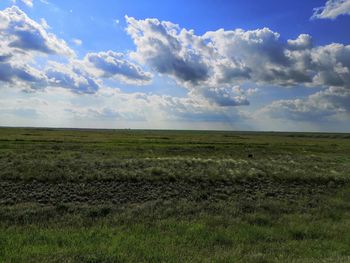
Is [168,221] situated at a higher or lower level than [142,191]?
higher

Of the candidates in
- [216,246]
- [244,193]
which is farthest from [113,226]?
[244,193]

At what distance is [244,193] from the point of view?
61.4 ft

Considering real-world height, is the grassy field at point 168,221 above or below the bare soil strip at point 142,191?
above

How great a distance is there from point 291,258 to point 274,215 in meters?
5.09

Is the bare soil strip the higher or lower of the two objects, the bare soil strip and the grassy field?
the lower

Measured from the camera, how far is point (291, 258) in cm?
829

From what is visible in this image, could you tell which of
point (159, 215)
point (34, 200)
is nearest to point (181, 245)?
point (159, 215)

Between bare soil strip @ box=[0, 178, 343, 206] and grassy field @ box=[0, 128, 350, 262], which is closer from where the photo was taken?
grassy field @ box=[0, 128, 350, 262]

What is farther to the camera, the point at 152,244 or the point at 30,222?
the point at 30,222

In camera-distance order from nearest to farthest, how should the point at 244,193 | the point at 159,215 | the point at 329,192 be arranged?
the point at 159,215
the point at 244,193
the point at 329,192

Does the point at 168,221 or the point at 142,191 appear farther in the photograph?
the point at 142,191

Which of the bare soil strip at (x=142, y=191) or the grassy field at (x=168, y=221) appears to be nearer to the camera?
the grassy field at (x=168, y=221)

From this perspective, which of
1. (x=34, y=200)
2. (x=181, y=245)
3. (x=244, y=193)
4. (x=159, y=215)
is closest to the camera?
(x=181, y=245)

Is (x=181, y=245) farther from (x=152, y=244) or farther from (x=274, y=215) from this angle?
(x=274, y=215)
